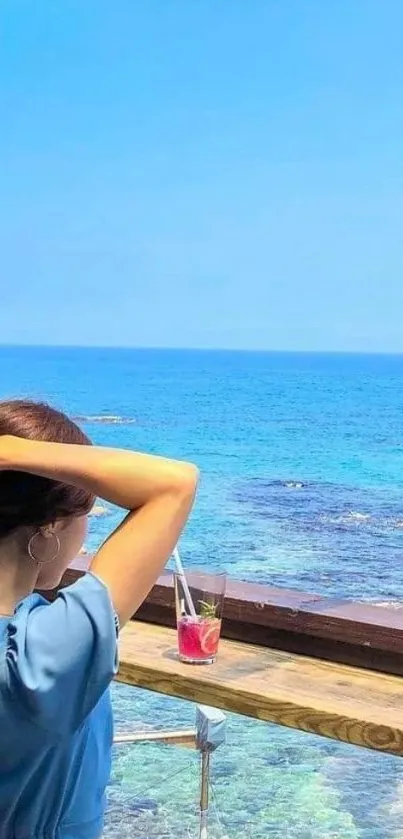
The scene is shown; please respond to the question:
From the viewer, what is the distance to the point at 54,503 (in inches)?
28.7

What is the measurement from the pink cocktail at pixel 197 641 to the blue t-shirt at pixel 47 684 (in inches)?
24.0

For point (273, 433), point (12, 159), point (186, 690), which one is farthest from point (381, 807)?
point (12, 159)

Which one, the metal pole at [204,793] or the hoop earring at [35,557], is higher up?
the hoop earring at [35,557]

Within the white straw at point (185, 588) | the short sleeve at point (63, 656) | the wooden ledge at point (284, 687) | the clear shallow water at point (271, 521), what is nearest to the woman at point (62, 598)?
the short sleeve at point (63, 656)

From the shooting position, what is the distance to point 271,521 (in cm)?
1535

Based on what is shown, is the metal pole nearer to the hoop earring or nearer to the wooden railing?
the wooden railing

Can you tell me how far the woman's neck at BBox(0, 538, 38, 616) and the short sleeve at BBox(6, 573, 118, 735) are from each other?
9 cm

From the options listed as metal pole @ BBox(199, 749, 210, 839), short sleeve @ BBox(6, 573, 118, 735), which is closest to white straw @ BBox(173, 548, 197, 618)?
metal pole @ BBox(199, 749, 210, 839)

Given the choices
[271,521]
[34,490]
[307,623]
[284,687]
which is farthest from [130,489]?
[271,521]

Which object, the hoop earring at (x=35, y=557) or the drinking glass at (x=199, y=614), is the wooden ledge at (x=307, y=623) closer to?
the drinking glass at (x=199, y=614)

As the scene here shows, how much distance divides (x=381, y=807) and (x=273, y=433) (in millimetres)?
29517

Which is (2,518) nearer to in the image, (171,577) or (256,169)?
(171,577)

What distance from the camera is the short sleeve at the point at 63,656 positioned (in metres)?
0.59

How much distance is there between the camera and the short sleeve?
1.95 feet
